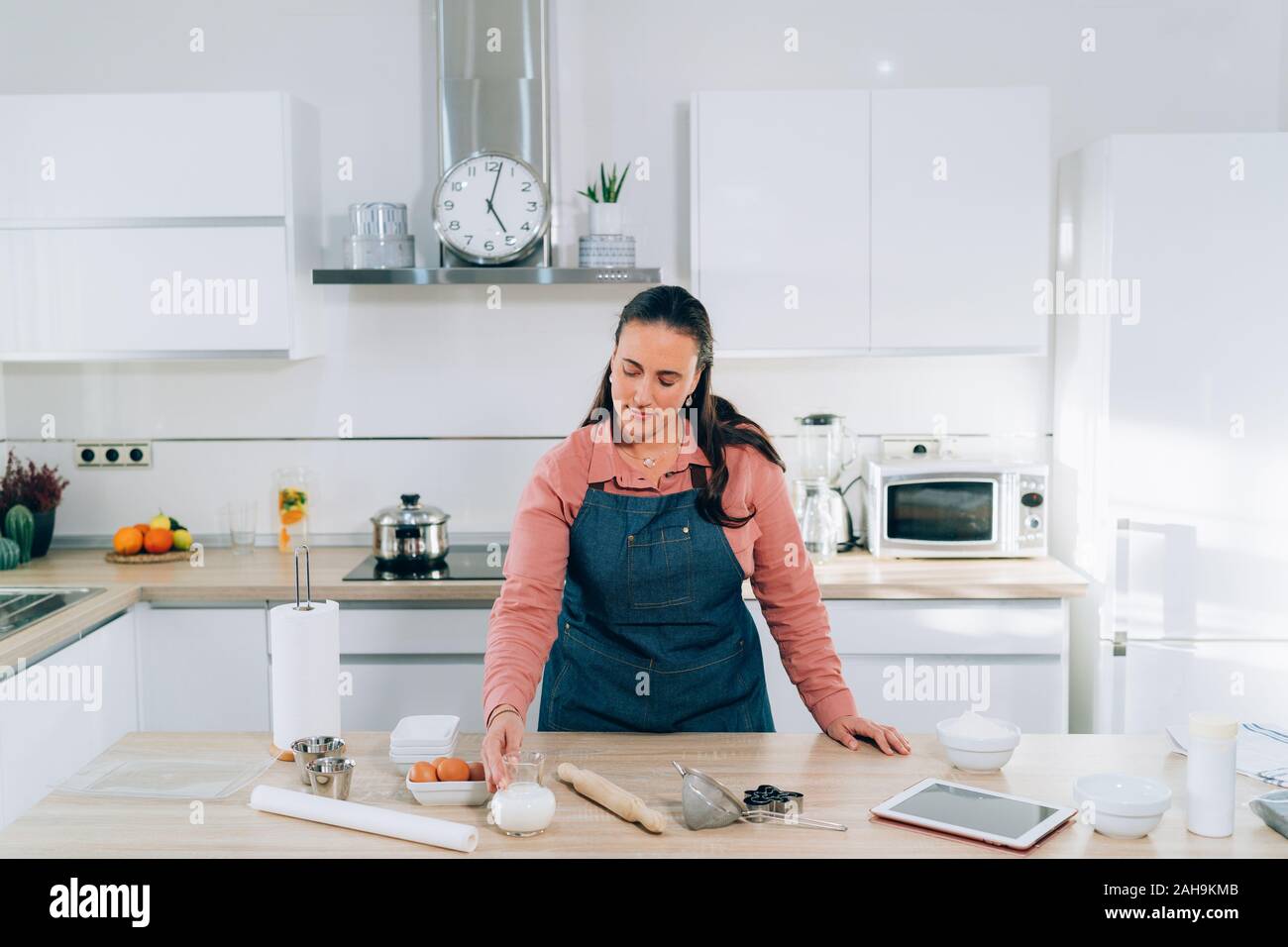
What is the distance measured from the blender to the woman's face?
147cm

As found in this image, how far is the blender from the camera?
3.58 m

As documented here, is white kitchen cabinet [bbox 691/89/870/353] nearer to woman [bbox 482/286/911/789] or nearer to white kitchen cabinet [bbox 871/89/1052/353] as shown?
white kitchen cabinet [bbox 871/89/1052/353]

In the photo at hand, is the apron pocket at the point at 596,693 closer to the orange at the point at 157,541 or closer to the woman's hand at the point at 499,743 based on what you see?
the woman's hand at the point at 499,743

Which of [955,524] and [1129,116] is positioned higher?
[1129,116]

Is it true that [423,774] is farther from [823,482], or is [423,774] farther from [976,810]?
[823,482]

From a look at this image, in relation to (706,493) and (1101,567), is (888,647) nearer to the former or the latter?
(1101,567)

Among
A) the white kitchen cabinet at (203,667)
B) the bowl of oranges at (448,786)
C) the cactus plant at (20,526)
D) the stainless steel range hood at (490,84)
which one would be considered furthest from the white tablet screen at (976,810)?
the cactus plant at (20,526)

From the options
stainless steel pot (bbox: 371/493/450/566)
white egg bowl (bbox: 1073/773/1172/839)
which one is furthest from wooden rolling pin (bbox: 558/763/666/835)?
stainless steel pot (bbox: 371/493/450/566)

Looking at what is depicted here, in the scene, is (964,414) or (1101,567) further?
(964,414)

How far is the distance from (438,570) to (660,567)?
136 cm

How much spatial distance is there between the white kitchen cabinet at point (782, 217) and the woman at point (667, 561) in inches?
48.0

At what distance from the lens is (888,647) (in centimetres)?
334
